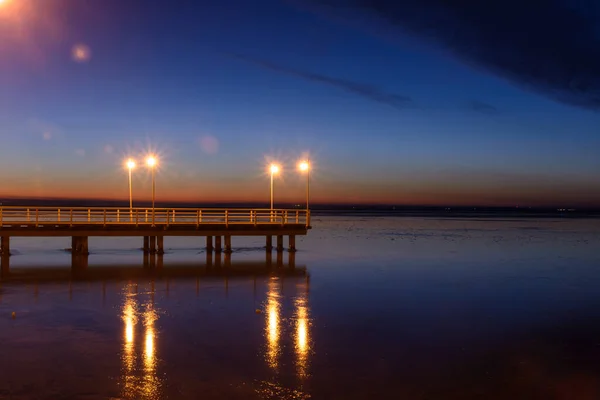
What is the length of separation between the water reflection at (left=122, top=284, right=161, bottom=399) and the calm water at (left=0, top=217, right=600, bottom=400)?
60 mm

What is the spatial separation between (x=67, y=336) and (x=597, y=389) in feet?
46.3

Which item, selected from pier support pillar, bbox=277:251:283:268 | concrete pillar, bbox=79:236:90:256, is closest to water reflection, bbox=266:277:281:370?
pier support pillar, bbox=277:251:283:268

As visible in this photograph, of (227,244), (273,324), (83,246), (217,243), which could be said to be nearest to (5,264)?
(83,246)

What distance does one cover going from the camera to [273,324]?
18.5m

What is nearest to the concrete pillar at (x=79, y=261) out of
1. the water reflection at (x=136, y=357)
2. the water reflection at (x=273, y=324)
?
the water reflection at (x=273, y=324)

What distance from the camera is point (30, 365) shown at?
13.6 metres

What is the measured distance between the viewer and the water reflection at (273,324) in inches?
576

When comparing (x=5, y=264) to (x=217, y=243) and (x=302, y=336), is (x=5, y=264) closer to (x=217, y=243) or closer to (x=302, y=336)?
(x=217, y=243)

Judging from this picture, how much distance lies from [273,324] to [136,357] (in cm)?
533

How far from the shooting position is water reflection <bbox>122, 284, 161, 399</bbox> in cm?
1188

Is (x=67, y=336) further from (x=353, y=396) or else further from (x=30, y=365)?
(x=353, y=396)

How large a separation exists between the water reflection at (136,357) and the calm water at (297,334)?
0.06 m

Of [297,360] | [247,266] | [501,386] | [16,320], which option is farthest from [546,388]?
[247,266]

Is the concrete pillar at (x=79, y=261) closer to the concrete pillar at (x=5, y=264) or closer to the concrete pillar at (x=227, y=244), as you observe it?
the concrete pillar at (x=5, y=264)
